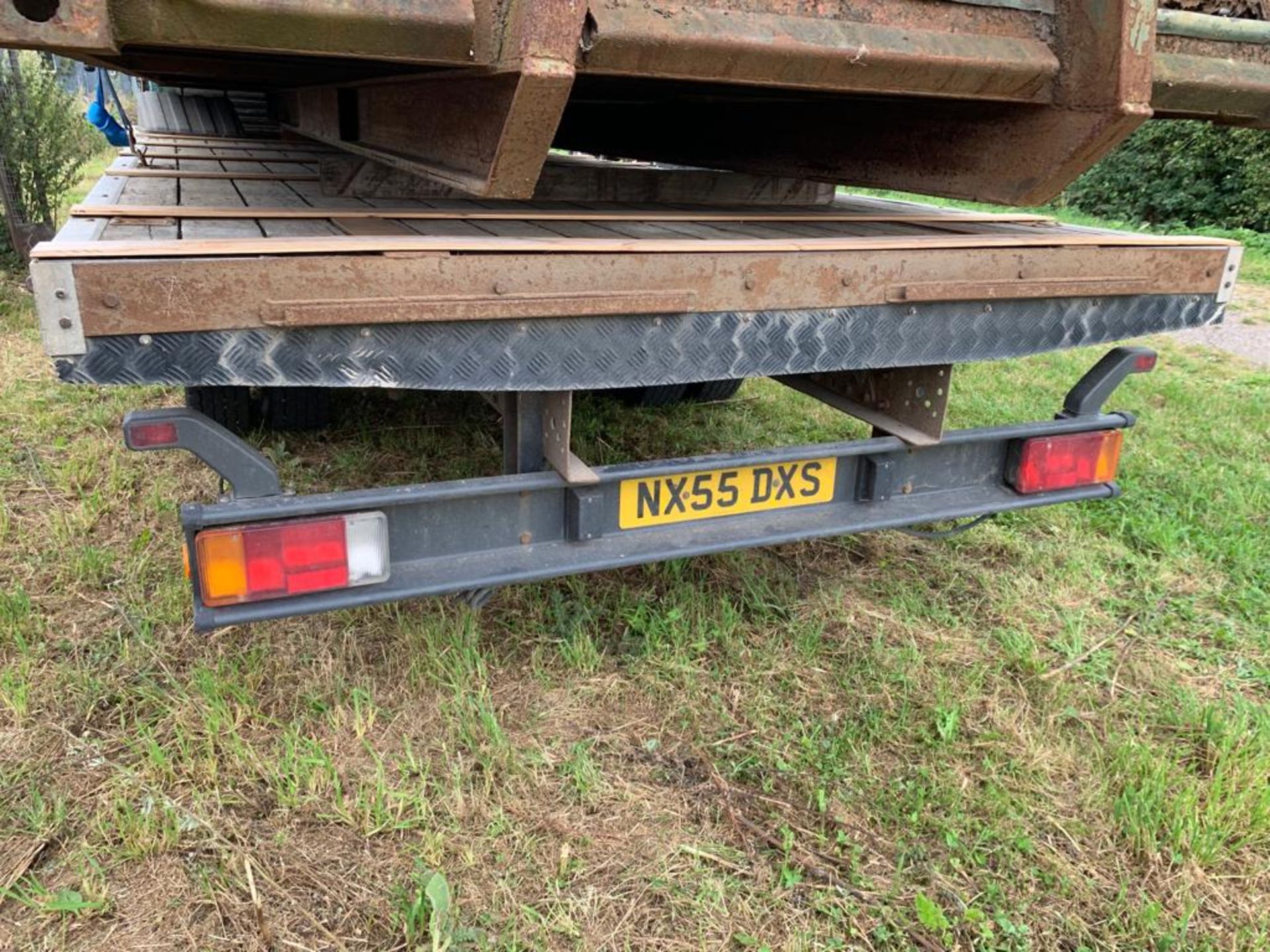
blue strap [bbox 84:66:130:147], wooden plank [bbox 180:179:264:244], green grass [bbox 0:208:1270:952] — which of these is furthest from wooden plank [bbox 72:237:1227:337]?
blue strap [bbox 84:66:130:147]

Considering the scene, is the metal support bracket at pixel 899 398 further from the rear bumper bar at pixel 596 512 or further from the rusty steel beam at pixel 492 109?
the rusty steel beam at pixel 492 109

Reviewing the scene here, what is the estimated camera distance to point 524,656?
9.56 feet

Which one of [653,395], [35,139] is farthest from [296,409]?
[35,139]

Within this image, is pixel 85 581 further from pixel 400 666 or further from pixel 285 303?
pixel 285 303

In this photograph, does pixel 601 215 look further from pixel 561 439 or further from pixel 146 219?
pixel 146 219

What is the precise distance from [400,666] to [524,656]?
0.36 m

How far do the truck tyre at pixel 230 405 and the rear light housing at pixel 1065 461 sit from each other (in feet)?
8.76

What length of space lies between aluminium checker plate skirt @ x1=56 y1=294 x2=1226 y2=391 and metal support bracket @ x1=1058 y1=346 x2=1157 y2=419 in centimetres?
16

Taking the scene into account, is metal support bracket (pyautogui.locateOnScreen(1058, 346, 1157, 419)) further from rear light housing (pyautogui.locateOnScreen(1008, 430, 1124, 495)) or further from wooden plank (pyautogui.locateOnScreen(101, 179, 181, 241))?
wooden plank (pyautogui.locateOnScreen(101, 179, 181, 241))

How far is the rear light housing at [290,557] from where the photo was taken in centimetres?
199

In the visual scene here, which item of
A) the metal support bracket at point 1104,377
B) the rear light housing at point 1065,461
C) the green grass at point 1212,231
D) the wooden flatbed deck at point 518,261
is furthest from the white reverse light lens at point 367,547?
the green grass at point 1212,231

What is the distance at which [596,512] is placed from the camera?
7.69 feet

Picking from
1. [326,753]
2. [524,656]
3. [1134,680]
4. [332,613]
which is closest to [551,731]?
[524,656]

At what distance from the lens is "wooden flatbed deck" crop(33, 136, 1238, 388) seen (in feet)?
5.58
